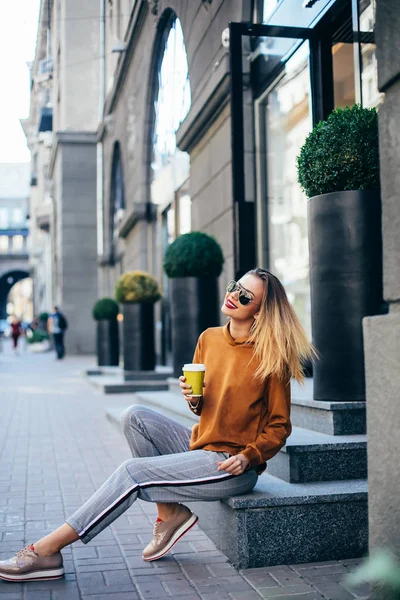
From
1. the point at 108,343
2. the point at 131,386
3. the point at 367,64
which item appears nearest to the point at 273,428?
the point at 367,64

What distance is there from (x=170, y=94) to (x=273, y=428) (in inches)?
605

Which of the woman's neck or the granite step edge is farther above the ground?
the woman's neck

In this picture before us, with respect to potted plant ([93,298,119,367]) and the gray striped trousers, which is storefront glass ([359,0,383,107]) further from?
potted plant ([93,298,119,367])

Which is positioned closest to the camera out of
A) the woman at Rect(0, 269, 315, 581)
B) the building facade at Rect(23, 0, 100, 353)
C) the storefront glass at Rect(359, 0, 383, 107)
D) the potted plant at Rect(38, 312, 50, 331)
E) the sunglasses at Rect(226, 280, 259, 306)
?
the woman at Rect(0, 269, 315, 581)

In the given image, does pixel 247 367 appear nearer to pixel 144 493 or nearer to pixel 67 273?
pixel 144 493

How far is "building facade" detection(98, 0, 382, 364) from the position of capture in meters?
8.84

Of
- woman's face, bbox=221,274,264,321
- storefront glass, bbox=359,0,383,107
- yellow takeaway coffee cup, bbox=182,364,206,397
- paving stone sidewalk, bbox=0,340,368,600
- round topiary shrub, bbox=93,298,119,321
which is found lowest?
paving stone sidewalk, bbox=0,340,368,600

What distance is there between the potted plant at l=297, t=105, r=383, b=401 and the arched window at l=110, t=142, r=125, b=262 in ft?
72.8

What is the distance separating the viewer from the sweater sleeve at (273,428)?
3.81 metres

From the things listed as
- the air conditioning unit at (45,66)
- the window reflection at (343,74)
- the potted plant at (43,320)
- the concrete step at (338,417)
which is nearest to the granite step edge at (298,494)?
the concrete step at (338,417)

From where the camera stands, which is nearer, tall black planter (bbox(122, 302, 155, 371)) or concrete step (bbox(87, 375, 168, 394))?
concrete step (bbox(87, 375, 168, 394))

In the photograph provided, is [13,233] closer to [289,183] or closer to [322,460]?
[289,183]

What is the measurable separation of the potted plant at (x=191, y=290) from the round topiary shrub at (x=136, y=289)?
394 cm

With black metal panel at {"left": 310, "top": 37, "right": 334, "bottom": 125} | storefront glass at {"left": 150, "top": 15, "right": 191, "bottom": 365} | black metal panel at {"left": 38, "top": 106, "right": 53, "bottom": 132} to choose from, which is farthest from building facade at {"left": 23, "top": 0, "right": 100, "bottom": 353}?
black metal panel at {"left": 310, "top": 37, "right": 334, "bottom": 125}
